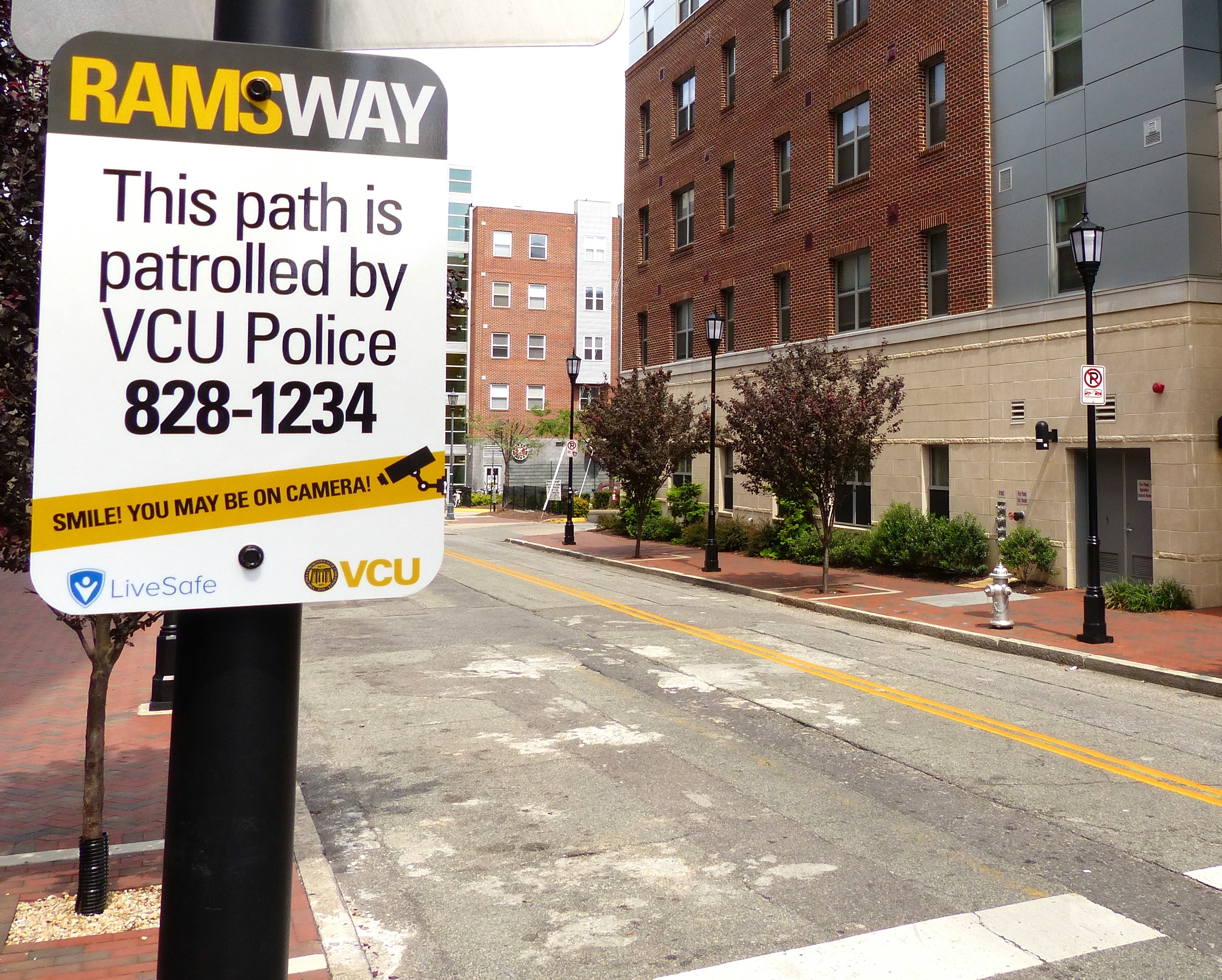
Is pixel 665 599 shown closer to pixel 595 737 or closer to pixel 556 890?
pixel 595 737

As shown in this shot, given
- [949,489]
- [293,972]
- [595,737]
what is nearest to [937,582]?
[949,489]

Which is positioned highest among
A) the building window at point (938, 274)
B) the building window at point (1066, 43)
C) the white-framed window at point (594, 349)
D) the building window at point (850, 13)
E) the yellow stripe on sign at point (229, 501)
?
the building window at point (850, 13)

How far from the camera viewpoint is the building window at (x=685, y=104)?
3244 centimetres

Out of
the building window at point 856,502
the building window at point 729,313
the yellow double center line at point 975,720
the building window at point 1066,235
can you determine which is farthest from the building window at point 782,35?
the yellow double center line at point 975,720

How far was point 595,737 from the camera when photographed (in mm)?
8633

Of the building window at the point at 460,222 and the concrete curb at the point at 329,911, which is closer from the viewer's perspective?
the concrete curb at the point at 329,911

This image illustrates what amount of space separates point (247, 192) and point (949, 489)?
21294 mm

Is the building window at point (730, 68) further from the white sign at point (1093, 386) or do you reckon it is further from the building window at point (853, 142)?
the white sign at point (1093, 386)

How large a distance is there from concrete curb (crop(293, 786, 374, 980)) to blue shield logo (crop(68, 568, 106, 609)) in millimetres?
2764

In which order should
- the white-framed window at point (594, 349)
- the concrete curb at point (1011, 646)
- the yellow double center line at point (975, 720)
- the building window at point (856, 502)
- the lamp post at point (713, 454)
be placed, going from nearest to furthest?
the yellow double center line at point (975, 720), the concrete curb at point (1011, 646), the lamp post at point (713, 454), the building window at point (856, 502), the white-framed window at point (594, 349)

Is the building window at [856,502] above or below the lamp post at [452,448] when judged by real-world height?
below

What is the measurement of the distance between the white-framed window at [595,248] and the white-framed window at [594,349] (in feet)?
16.0

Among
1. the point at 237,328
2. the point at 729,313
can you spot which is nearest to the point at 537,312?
the point at 729,313

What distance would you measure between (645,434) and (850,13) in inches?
454
